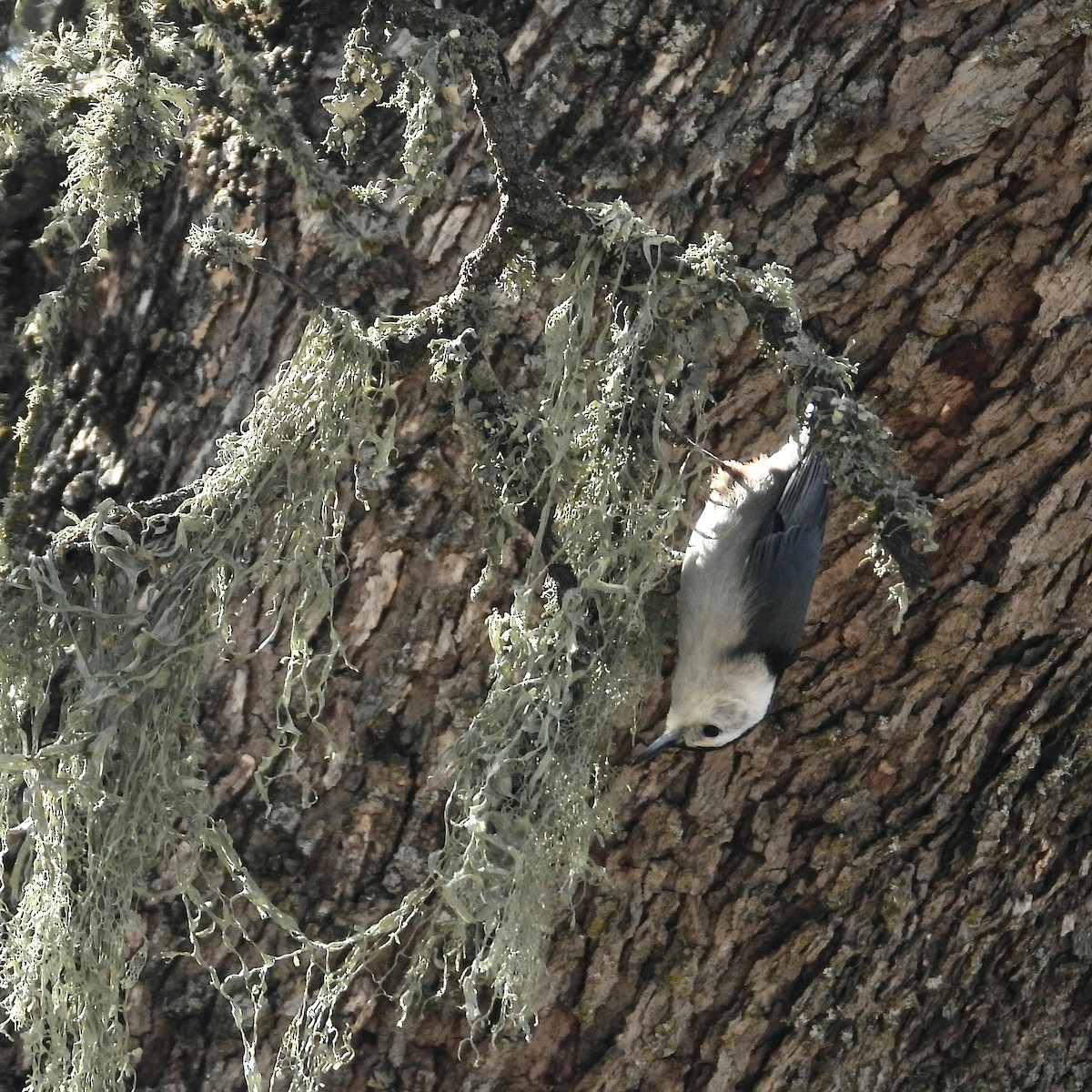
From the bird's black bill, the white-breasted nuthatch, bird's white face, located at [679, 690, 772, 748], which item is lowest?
the bird's black bill

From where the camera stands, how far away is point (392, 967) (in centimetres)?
166

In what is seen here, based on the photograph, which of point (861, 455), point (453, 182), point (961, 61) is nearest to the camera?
point (861, 455)

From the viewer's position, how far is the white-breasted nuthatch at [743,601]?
168 cm

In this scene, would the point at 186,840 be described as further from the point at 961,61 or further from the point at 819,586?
the point at 961,61

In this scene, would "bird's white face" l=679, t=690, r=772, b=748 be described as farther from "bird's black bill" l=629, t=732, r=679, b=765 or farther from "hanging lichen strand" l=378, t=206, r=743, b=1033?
"hanging lichen strand" l=378, t=206, r=743, b=1033

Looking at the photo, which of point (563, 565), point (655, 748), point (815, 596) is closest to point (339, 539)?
point (563, 565)

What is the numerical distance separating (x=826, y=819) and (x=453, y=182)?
42.8 inches

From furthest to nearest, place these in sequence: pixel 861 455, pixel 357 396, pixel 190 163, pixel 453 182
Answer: pixel 190 163 < pixel 453 182 < pixel 357 396 < pixel 861 455

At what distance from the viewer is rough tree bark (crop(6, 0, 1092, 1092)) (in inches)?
65.7

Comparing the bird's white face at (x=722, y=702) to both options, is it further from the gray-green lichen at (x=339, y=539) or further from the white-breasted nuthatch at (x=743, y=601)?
the gray-green lichen at (x=339, y=539)

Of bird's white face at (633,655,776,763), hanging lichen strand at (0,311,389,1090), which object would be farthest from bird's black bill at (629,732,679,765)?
hanging lichen strand at (0,311,389,1090)

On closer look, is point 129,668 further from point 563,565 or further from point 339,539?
point 563,565

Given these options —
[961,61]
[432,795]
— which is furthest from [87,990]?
[961,61]

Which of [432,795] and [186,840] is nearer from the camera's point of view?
[186,840]
